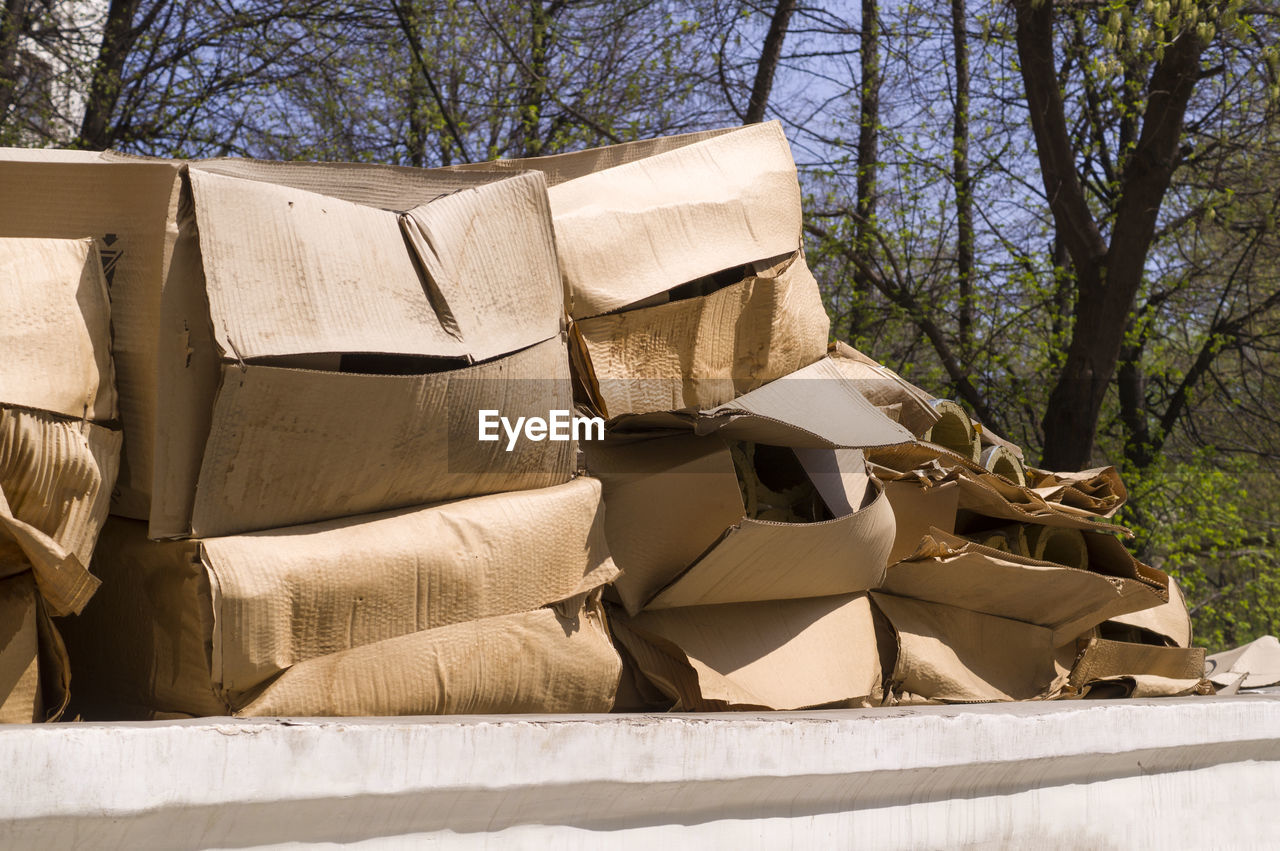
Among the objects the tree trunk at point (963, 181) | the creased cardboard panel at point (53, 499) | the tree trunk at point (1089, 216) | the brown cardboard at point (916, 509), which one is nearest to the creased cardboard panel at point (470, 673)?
the creased cardboard panel at point (53, 499)

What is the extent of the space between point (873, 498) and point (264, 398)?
90 cm

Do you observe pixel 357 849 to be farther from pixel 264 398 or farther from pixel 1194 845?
pixel 1194 845

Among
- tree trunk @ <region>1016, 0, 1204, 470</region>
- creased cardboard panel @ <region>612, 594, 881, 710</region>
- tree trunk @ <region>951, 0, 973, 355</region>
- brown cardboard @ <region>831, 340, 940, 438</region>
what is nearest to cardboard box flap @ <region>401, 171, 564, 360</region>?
creased cardboard panel @ <region>612, 594, 881, 710</region>

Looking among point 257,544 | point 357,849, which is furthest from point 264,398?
point 357,849

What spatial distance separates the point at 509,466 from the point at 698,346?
39 cm

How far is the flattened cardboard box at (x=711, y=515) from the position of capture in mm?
1404

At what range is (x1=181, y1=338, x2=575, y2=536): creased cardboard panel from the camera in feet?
3.41

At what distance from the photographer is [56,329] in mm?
1025

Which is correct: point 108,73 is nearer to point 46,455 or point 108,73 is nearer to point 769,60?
point 769,60

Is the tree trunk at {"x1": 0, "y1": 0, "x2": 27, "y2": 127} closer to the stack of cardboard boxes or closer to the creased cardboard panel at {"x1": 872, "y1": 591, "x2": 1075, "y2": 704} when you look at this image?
the stack of cardboard boxes

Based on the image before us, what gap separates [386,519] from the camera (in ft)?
3.81

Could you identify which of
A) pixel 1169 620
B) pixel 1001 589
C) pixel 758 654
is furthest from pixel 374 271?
pixel 1169 620

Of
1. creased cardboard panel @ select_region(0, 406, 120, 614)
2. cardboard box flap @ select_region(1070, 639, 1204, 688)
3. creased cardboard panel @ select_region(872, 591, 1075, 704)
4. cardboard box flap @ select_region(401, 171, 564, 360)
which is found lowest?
cardboard box flap @ select_region(1070, 639, 1204, 688)

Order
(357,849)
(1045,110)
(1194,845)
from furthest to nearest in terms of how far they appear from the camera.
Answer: (1045,110) → (1194,845) → (357,849)
